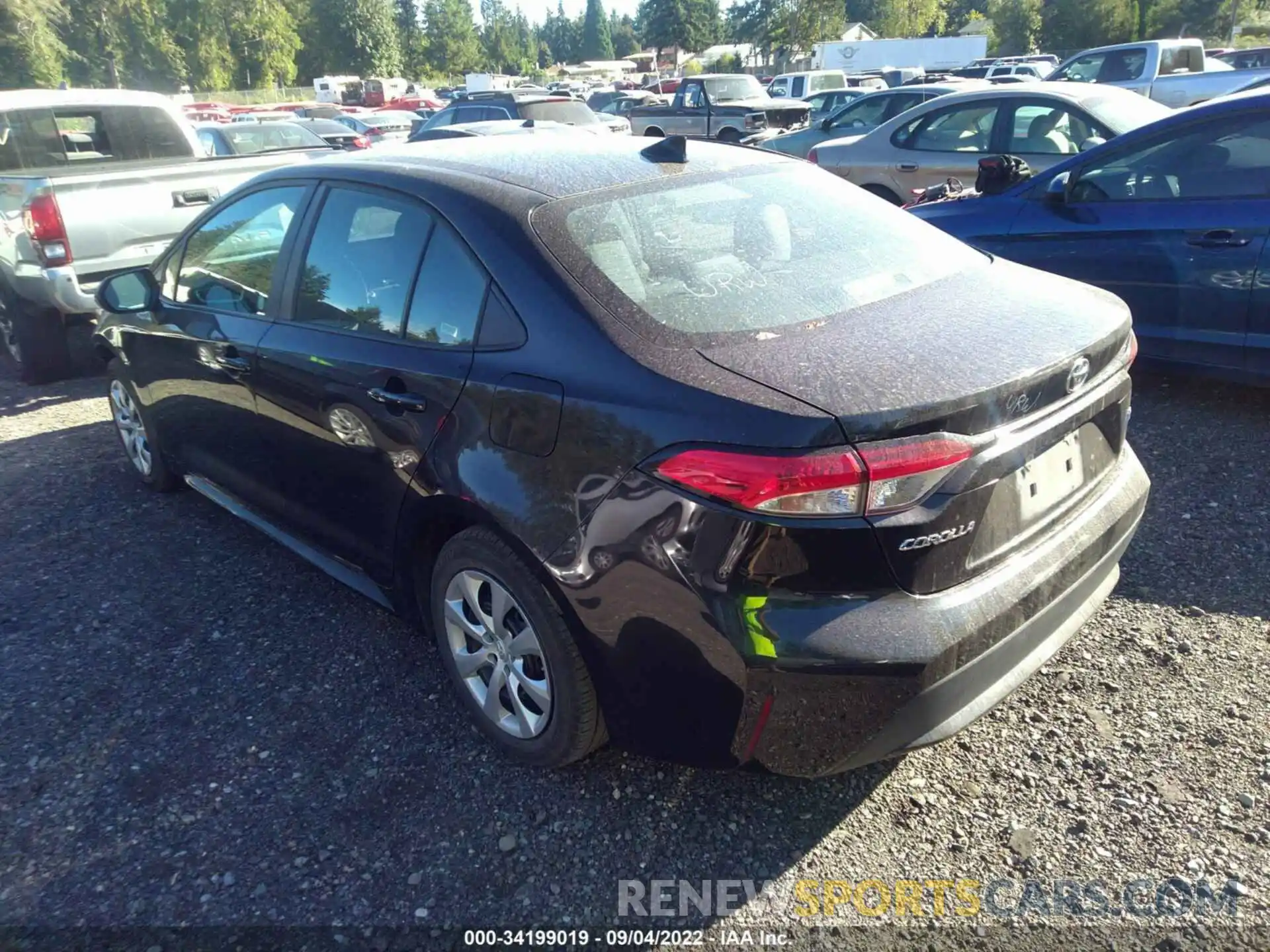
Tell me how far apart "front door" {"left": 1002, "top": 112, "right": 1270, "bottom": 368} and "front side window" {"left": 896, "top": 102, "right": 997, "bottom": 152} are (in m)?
3.33

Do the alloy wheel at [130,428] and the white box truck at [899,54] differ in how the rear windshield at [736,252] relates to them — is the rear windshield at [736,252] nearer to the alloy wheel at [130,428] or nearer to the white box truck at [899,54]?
the alloy wheel at [130,428]

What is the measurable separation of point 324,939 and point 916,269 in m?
2.42

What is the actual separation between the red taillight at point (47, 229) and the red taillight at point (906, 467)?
19.6 feet

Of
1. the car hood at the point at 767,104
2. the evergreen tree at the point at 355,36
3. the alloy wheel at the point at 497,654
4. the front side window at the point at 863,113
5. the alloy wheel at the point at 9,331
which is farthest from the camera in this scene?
the evergreen tree at the point at 355,36

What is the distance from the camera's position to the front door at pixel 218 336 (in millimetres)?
3498

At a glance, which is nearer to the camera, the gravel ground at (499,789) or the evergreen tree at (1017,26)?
the gravel ground at (499,789)

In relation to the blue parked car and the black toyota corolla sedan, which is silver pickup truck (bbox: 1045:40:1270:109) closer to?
the blue parked car

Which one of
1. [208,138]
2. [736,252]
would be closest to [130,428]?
[736,252]

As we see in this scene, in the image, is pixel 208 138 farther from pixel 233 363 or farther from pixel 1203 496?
pixel 1203 496

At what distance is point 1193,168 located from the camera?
4.92 metres

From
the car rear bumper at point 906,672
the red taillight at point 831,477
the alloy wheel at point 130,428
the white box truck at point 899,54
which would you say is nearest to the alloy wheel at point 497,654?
the car rear bumper at point 906,672

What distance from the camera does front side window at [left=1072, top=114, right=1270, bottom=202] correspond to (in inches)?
184

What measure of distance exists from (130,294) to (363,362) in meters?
1.95

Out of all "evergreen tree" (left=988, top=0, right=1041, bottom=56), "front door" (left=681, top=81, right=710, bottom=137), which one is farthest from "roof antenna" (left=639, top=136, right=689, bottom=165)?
"evergreen tree" (left=988, top=0, right=1041, bottom=56)
